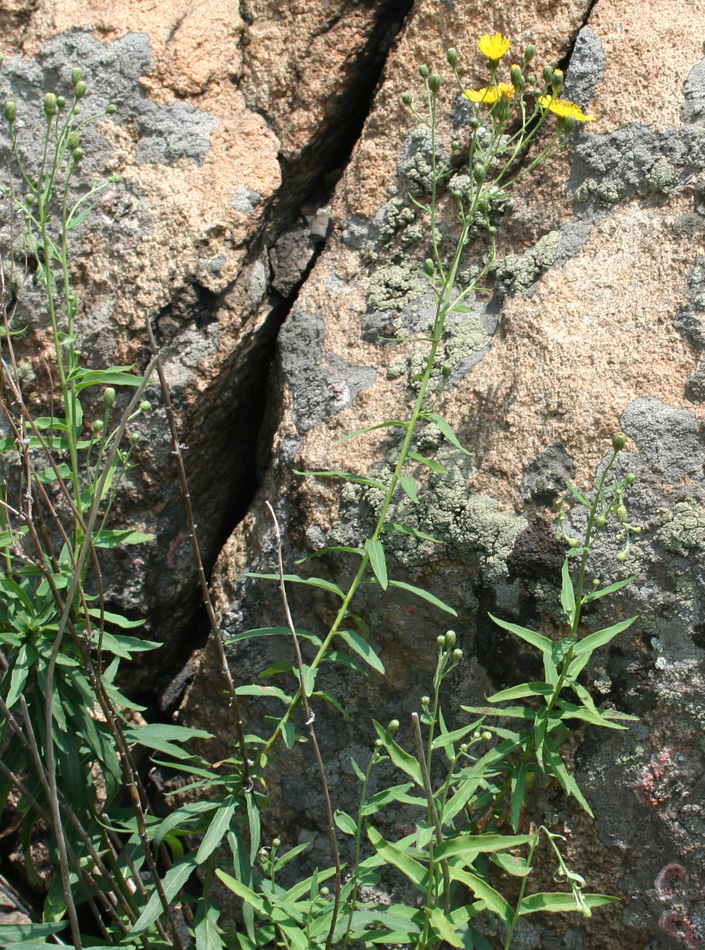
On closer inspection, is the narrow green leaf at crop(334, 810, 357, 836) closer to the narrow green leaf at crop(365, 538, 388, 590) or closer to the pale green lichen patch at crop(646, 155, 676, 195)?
the narrow green leaf at crop(365, 538, 388, 590)

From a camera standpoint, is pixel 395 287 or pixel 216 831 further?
pixel 395 287

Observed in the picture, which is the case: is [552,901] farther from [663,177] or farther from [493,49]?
[493,49]

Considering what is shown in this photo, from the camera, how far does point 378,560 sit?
1.83 metres

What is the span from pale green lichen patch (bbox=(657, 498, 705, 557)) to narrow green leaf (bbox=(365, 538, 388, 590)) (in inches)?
25.9

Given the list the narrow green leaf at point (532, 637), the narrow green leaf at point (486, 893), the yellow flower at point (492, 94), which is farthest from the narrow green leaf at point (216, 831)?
the yellow flower at point (492, 94)

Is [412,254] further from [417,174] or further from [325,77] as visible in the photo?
[325,77]

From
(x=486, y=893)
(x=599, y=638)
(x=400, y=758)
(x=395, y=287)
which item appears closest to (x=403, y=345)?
(x=395, y=287)

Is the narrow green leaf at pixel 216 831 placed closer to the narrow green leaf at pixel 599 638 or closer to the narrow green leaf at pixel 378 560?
the narrow green leaf at pixel 378 560

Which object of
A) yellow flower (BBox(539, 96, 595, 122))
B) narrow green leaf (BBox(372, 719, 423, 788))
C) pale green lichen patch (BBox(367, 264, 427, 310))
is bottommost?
narrow green leaf (BBox(372, 719, 423, 788))

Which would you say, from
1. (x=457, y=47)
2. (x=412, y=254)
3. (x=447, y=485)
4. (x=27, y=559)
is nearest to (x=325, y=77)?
(x=457, y=47)

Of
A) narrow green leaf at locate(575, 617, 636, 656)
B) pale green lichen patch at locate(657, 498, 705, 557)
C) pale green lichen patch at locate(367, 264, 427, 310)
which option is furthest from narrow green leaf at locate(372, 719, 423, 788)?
pale green lichen patch at locate(367, 264, 427, 310)

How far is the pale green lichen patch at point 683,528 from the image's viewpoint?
189 centimetres

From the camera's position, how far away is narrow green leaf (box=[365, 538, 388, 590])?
1.79 metres

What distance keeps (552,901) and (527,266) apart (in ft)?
5.25
